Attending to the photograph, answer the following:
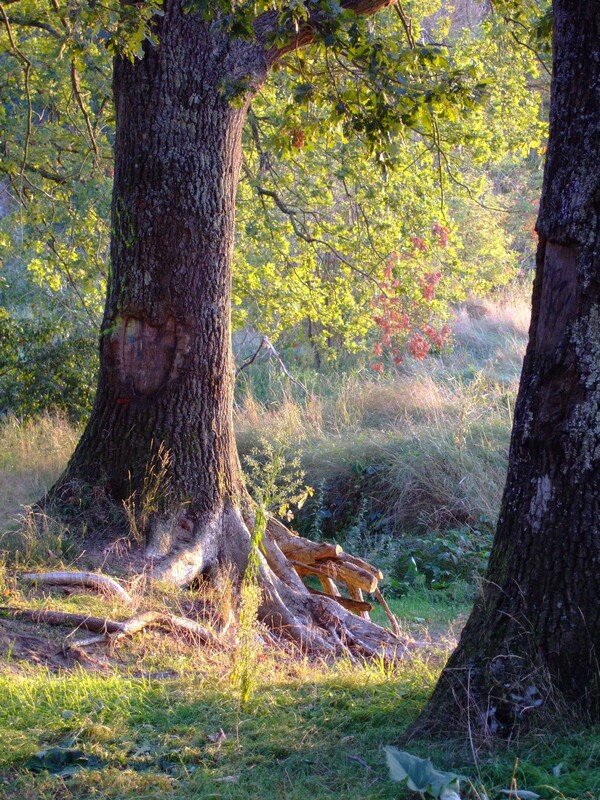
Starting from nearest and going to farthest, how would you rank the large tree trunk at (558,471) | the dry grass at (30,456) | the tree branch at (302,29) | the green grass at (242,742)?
the green grass at (242,742)
the large tree trunk at (558,471)
the tree branch at (302,29)
the dry grass at (30,456)

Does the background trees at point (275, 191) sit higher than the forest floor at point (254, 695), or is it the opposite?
the background trees at point (275, 191)

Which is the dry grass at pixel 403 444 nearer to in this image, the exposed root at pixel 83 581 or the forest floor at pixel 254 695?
the forest floor at pixel 254 695

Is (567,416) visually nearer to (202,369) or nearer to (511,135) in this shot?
(202,369)

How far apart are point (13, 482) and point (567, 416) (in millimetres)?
7719

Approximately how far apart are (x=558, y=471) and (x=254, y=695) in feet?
6.09

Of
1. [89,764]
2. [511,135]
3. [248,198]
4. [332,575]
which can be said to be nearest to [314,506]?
[332,575]

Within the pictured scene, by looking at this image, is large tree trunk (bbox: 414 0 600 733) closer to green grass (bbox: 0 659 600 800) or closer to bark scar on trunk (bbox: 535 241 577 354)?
bark scar on trunk (bbox: 535 241 577 354)

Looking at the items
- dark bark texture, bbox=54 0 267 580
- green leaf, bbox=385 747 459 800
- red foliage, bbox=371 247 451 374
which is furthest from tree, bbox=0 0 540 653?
red foliage, bbox=371 247 451 374

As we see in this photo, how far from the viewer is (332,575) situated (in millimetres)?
8258

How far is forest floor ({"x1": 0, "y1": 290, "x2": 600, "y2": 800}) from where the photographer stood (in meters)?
3.38

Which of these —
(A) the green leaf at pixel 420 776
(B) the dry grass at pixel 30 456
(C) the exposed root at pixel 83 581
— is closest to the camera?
(A) the green leaf at pixel 420 776

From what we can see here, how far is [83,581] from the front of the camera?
21.2ft

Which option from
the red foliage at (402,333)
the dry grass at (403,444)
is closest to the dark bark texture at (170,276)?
the dry grass at (403,444)

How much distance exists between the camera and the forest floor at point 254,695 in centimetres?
338
